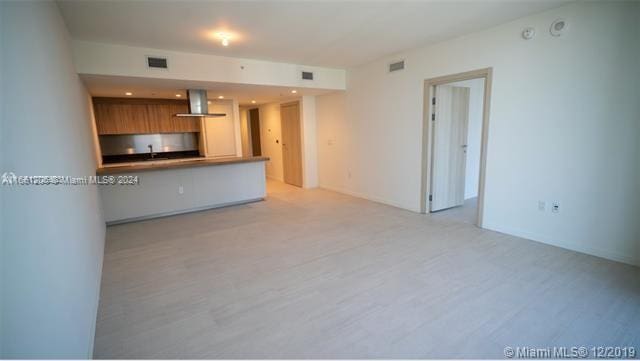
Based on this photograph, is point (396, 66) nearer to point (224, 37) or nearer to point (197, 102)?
point (224, 37)

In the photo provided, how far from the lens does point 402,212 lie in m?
4.90

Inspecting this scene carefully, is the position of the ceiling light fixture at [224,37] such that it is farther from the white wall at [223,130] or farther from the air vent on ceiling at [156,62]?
the white wall at [223,130]

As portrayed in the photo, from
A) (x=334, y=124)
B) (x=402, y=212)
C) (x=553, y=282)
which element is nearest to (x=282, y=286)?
(x=553, y=282)

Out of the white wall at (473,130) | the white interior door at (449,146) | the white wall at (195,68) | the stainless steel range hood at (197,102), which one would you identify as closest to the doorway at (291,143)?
the white wall at (195,68)

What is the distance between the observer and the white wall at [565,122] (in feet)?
9.21

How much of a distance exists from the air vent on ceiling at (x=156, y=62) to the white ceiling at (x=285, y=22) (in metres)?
0.18

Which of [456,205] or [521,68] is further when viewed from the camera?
[456,205]

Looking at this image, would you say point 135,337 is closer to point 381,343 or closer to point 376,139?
point 381,343

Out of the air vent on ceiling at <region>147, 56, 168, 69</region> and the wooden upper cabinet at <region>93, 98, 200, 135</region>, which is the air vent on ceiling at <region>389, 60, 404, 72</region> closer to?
the air vent on ceiling at <region>147, 56, 168, 69</region>

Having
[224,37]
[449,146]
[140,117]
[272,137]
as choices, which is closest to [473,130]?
[449,146]

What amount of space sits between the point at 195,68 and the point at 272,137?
12.4 ft

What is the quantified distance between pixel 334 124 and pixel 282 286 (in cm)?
437

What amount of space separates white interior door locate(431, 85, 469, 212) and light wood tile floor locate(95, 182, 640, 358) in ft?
3.36

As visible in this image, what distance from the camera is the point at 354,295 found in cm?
248
